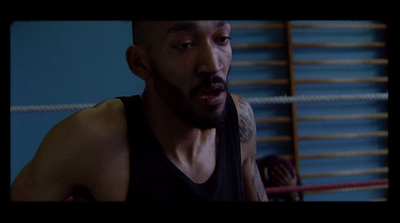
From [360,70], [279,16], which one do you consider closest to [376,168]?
[360,70]

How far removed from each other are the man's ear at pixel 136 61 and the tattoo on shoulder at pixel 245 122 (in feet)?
0.80

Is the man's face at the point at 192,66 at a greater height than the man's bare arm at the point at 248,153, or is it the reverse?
the man's face at the point at 192,66

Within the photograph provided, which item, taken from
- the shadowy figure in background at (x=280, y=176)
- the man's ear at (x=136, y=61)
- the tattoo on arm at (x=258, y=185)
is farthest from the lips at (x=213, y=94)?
the shadowy figure in background at (x=280, y=176)

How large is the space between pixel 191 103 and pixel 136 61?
12cm

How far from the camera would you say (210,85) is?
46 centimetres

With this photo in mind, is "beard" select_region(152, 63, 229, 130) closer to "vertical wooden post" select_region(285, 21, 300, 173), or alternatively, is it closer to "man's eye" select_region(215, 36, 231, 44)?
"man's eye" select_region(215, 36, 231, 44)

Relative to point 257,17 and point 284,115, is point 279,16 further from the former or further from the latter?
point 284,115

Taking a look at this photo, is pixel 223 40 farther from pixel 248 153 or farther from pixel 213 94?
pixel 248 153

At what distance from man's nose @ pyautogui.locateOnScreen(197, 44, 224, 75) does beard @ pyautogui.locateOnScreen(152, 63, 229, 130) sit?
0.05ft

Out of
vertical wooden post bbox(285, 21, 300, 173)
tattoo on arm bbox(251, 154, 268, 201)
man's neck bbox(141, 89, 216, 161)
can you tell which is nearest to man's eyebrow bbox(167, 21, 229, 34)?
man's neck bbox(141, 89, 216, 161)

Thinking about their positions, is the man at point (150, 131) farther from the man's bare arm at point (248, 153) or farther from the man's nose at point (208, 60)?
the man's bare arm at point (248, 153)

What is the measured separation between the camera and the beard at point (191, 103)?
47 cm

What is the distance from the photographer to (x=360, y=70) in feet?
6.96

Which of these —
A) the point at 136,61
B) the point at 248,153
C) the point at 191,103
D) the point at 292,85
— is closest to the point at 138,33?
the point at 136,61
